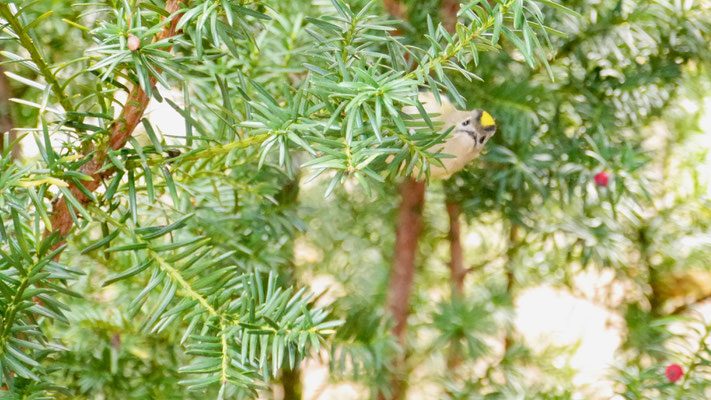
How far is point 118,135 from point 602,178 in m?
0.26

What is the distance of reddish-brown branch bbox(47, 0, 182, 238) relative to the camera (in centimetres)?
20

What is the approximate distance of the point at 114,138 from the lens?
0.71ft

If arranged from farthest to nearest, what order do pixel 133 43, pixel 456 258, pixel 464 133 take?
pixel 456 258 → pixel 464 133 → pixel 133 43

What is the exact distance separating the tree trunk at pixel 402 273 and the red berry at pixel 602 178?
137 millimetres

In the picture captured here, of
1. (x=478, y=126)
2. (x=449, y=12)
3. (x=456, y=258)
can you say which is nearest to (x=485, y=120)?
(x=478, y=126)

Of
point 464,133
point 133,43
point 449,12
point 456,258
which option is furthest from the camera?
Answer: point 456,258

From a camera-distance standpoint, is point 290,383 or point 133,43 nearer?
point 133,43

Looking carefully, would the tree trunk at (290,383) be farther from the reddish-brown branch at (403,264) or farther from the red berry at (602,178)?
the red berry at (602,178)

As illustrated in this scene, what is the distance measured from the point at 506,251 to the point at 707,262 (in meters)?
0.15

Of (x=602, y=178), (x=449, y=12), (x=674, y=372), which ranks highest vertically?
(x=449, y=12)

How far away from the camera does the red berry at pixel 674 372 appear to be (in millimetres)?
358

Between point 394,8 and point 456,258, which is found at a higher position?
point 394,8

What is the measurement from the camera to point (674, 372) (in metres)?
0.36

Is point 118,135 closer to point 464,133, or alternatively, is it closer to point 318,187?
point 464,133
